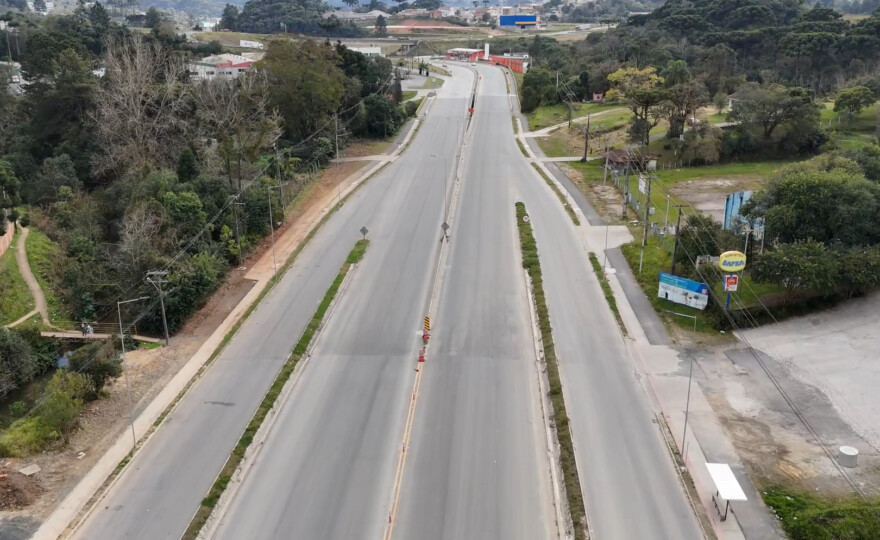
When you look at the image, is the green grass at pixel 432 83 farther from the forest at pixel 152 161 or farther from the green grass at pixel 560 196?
the green grass at pixel 560 196

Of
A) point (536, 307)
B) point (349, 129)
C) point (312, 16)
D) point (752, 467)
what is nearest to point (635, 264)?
point (536, 307)

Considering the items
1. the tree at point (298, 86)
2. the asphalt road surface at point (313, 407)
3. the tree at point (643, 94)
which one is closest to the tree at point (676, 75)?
the tree at point (643, 94)

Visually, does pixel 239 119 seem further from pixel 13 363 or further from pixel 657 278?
pixel 657 278

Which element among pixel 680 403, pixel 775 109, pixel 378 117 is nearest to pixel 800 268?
pixel 680 403

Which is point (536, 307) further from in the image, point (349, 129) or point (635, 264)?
point (349, 129)

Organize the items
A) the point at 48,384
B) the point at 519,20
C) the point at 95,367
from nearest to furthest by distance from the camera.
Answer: the point at 95,367, the point at 48,384, the point at 519,20

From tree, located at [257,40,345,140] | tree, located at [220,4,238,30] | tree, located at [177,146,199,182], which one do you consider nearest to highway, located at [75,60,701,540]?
tree, located at [177,146,199,182]
